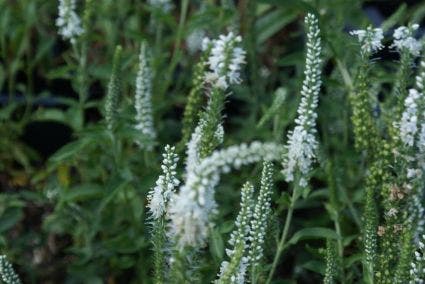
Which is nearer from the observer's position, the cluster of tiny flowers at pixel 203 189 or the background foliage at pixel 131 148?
the cluster of tiny flowers at pixel 203 189

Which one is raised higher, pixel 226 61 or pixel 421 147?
pixel 226 61

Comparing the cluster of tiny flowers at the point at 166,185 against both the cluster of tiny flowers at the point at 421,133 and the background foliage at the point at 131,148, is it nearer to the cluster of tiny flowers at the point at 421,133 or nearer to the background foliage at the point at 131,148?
the background foliage at the point at 131,148

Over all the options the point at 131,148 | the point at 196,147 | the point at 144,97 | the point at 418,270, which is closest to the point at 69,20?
the point at 144,97

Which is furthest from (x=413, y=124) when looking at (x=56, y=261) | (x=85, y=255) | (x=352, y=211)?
(x=56, y=261)

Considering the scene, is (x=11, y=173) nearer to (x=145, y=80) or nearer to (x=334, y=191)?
(x=145, y=80)

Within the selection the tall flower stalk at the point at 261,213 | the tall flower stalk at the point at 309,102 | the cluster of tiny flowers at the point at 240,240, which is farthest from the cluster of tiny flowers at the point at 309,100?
the cluster of tiny flowers at the point at 240,240

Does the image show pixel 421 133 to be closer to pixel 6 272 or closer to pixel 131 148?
pixel 6 272

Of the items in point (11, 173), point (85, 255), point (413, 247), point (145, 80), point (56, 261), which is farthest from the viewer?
point (11, 173)
